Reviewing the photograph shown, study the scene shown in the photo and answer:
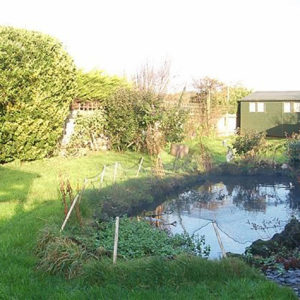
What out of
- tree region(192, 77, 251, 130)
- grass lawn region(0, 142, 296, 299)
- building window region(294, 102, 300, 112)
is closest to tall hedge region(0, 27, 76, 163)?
grass lawn region(0, 142, 296, 299)

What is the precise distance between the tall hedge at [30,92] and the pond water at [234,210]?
4936 millimetres

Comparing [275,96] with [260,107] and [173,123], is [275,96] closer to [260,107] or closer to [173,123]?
[260,107]

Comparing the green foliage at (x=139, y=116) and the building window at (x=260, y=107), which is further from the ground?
the building window at (x=260, y=107)

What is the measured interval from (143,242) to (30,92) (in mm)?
8155

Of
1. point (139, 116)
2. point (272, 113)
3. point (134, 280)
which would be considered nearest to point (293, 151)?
point (139, 116)

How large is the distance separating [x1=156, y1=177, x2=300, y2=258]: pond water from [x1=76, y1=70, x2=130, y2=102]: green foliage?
5888mm

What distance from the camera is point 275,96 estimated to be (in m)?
30.1

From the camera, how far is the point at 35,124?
13617 mm

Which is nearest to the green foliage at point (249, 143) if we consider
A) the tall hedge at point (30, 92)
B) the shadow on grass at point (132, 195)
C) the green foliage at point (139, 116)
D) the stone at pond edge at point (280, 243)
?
the green foliage at point (139, 116)

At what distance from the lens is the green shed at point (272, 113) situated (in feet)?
94.3

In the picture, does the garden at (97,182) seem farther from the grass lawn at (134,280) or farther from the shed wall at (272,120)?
the shed wall at (272,120)

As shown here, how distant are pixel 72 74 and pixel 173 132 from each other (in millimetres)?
4510

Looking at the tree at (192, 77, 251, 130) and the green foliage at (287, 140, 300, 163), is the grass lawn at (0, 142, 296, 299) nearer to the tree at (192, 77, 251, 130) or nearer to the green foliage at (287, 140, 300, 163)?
the green foliage at (287, 140, 300, 163)

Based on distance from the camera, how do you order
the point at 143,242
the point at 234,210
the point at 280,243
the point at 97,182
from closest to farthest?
the point at 143,242
the point at 280,243
the point at 97,182
the point at 234,210
